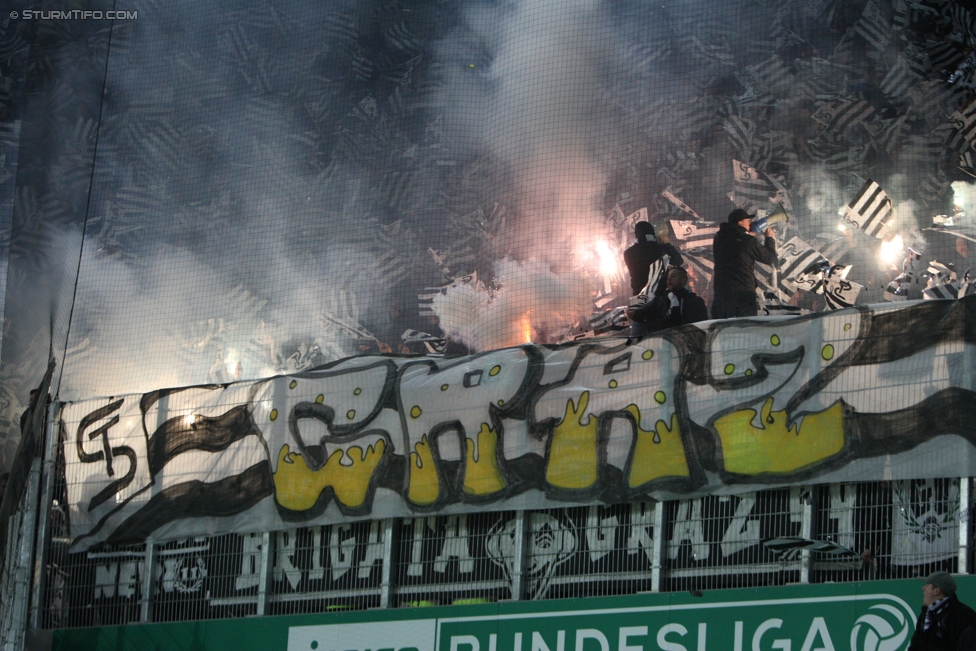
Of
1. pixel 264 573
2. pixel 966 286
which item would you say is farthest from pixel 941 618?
pixel 966 286

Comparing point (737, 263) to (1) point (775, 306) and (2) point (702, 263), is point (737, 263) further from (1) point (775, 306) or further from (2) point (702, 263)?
(1) point (775, 306)

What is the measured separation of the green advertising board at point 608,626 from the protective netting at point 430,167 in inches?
145

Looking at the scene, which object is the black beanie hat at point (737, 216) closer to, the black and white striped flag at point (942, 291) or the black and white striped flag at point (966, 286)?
the black and white striped flag at point (942, 291)

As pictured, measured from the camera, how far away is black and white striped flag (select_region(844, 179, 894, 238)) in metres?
13.3

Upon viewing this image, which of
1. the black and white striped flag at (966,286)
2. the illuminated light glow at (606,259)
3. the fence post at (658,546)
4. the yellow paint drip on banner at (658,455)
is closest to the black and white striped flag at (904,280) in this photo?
→ the black and white striped flag at (966,286)

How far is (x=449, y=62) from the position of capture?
15.6 m

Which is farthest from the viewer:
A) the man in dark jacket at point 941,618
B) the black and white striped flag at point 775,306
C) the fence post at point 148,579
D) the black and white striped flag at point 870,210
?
the black and white striped flag at point 870,210

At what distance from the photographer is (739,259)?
13625 mm

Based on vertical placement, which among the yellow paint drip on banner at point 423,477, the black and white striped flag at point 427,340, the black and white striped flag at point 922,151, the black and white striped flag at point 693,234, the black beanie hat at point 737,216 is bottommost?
the yellow paint drip on banner at point 423,477

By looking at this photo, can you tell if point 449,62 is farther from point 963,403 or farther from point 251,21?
point 963,403

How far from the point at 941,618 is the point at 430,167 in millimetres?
10255

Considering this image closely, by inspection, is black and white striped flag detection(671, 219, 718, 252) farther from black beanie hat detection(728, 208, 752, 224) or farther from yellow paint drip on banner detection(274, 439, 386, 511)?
yellow paint drip on banner detection(274, 439, 386, 511)

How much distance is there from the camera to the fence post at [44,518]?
12805 millimetres

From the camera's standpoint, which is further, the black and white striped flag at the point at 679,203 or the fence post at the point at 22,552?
the black and white striped flag at the point at 679,203
